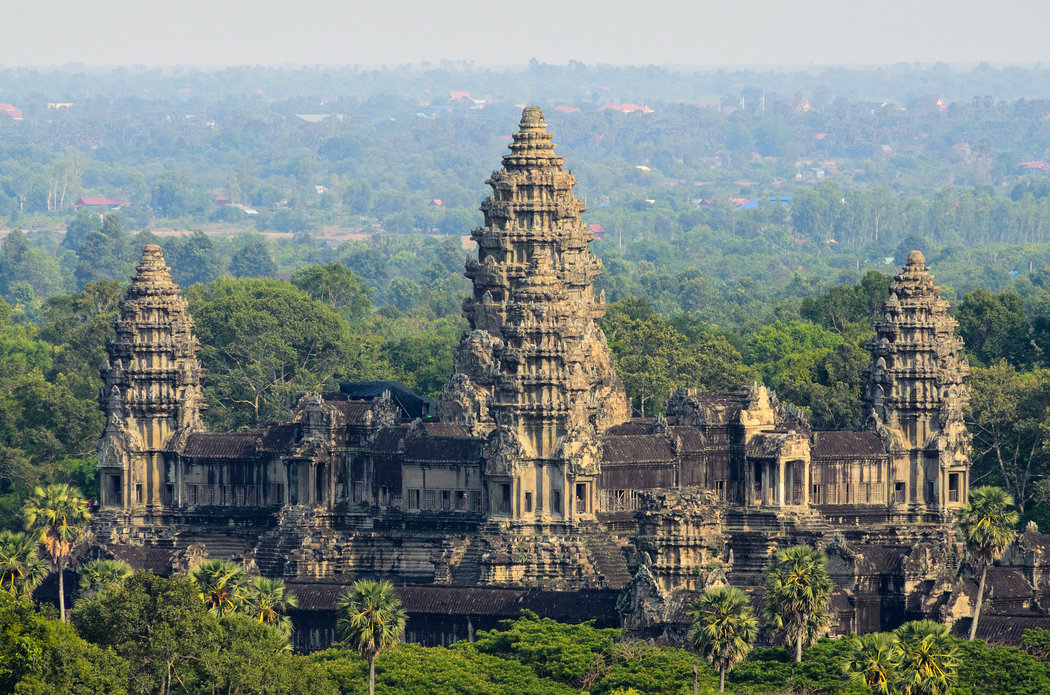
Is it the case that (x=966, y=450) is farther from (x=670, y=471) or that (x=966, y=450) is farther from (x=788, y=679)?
(x=788, y=679)

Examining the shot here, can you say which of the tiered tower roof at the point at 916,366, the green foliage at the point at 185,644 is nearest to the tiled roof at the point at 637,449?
the tiered tower roof at the point at 916,366

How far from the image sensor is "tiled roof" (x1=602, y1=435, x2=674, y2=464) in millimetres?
116438

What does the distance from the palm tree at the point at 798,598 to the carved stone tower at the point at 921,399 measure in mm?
23489

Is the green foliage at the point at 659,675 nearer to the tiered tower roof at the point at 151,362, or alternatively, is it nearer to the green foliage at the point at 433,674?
the green foliage at the point at 433,674

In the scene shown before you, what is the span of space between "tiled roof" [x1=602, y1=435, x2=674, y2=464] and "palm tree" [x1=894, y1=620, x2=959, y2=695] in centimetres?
2694

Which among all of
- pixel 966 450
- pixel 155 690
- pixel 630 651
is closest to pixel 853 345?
pixel 966 450

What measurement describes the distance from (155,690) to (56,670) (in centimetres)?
519

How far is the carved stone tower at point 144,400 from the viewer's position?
124 metres

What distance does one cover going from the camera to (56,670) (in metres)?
84.6

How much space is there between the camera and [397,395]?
126 m

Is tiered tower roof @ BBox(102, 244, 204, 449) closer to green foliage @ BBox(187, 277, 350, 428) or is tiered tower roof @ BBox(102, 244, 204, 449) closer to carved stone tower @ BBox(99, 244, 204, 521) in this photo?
carved stone tower @ BBox(99, 244, 204, 521)

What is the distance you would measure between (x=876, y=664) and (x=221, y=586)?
20492 mm

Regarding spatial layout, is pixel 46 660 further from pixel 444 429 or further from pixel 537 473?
pixel 444 429

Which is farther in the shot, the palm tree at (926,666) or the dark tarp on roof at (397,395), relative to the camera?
the dark tarp on roof at (397,395)
